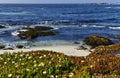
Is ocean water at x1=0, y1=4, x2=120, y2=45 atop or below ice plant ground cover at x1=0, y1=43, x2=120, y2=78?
below

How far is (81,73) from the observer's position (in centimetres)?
878

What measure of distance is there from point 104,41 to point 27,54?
549 inches

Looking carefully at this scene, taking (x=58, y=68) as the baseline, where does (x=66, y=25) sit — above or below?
below

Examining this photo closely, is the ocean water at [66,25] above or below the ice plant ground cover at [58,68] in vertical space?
below

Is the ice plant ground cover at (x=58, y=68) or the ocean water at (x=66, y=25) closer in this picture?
the ice plant ground cover at (x=58, y=68)

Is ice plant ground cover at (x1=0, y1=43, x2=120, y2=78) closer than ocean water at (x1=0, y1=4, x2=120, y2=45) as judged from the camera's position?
Yes

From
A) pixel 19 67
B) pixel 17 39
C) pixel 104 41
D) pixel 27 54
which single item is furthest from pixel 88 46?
pixel 19 67

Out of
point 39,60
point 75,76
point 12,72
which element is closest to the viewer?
point 75,76

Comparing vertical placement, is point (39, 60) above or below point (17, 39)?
above

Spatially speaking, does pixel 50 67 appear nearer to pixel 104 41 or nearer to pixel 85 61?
pixel 85 61

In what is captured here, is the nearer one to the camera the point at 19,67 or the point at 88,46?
the point at 19,67

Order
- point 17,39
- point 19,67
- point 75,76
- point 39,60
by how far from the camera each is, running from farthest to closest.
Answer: point 17,39
point 39,60
point 19,67
point 75,76

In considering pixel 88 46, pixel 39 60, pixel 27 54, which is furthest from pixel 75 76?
pixel 88 46

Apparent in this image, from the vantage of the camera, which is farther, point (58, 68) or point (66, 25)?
point (66, 25)
